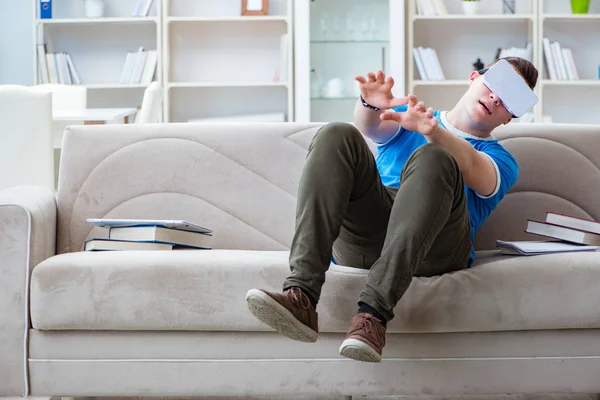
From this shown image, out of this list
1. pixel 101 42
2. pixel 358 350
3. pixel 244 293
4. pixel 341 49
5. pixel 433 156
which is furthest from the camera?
pixel 101 42

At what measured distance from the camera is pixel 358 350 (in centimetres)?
138

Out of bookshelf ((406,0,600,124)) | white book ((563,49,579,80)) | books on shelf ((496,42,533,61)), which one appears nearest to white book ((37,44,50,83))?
bookshelf ((406,0,600,124))

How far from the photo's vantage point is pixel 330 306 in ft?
5.32

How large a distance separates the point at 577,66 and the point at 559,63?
26 cm

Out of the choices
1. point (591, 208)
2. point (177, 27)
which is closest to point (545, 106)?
point (177, 27)

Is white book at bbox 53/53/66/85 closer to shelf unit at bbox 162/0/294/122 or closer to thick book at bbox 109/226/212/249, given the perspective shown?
shelf unit at bbox 162/0/294/122

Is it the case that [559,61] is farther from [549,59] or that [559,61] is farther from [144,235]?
[144,235]

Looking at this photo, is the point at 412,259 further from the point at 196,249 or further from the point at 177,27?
the point at 177,27

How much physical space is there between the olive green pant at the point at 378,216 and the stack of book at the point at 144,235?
42 cm

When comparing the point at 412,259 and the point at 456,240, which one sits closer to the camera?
the point at 412,259

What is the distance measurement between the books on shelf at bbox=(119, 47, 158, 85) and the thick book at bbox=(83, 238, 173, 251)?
320 cm

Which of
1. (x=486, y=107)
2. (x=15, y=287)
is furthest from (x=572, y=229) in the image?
(x=15, y=287)

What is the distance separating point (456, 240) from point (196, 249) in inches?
25.5

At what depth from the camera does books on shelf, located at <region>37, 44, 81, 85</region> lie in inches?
194
